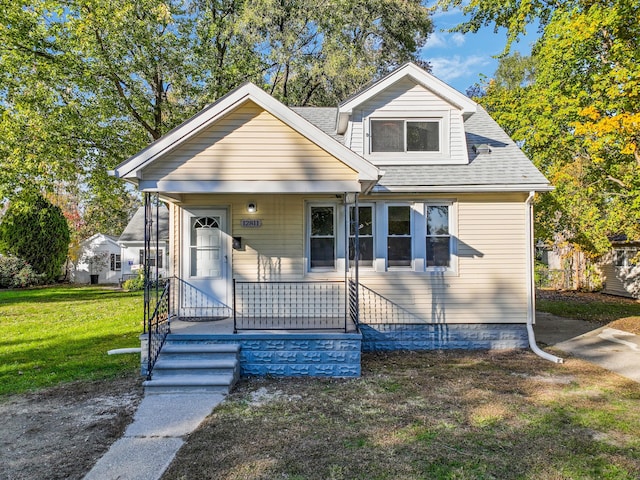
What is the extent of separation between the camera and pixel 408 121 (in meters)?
8.93

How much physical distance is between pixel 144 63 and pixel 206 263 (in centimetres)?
935

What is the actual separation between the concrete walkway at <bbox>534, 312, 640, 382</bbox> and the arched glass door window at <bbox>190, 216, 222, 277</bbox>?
25.2 ft

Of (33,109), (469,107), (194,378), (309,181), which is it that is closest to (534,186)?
(469,107)

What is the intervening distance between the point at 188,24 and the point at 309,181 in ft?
39.6

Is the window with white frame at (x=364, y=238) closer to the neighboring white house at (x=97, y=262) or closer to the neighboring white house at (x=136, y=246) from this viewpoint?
the neighboring white house at (x=136, y=246)

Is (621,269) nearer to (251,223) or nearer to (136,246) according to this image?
(251,223)

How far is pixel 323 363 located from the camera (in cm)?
670

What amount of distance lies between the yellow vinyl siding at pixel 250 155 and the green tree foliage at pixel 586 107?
22.4 ft

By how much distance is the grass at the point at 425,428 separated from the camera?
12.4 feet

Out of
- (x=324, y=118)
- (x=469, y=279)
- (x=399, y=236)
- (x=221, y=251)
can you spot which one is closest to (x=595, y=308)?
(x=469, y=279)

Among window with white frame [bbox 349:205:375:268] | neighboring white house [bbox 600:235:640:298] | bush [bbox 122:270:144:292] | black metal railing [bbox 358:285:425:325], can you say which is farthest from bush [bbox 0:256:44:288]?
neighboring white house [bbox 600:235:640:298]

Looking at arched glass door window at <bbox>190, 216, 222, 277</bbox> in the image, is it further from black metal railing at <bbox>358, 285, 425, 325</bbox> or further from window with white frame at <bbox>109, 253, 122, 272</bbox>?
window with white frame at <bbox>109, 253, 122, 272</bbox>

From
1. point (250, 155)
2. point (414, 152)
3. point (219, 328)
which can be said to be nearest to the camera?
point (250, 155)

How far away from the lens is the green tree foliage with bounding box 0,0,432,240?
40.8 feet
